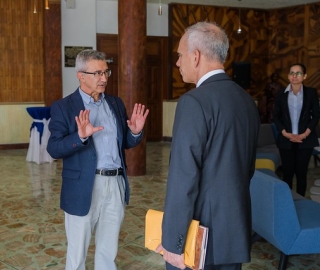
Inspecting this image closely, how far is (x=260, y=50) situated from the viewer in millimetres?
12617

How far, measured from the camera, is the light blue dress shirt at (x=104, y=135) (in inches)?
114

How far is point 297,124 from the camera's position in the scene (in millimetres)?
5266

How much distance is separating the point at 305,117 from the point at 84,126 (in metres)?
3.35

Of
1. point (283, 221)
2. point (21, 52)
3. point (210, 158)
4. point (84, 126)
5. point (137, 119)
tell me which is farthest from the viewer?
point (21, 52)

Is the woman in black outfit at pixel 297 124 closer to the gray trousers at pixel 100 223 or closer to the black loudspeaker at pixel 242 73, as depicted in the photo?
the gray trousers at pixel 100 223

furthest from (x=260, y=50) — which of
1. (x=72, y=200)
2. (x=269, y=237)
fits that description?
(x=72, y=200)

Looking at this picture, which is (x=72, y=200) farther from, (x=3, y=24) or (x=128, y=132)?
A: (x=3, y=24)

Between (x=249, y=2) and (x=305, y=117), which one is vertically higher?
(x=249, y=2)

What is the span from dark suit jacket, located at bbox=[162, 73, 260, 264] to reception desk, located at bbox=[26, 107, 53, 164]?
7349mm

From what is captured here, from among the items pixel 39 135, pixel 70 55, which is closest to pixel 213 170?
pixel 39 135

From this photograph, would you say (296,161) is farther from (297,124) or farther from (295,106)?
(295,106)

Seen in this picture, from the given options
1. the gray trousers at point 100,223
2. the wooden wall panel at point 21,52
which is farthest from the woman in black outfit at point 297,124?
the wooden wall panel at point 21,52

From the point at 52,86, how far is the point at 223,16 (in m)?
4.82

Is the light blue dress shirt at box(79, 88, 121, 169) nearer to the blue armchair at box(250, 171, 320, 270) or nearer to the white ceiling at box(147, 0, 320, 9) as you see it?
the blue armchair at box(250, 171, 320, 270)
